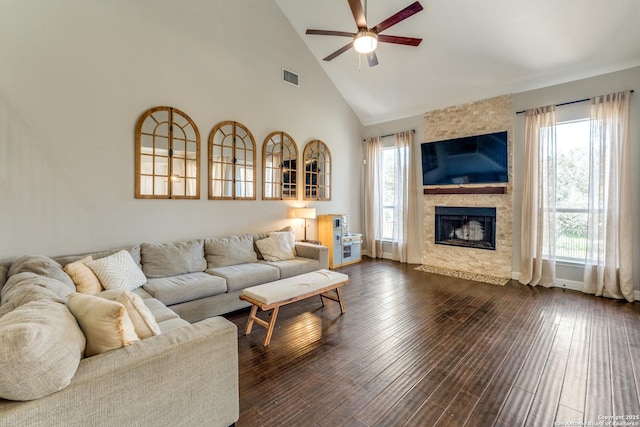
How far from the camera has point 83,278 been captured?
2.63 metres

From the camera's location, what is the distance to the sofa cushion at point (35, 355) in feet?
3.27

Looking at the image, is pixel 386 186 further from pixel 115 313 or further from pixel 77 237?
pixel 115 313

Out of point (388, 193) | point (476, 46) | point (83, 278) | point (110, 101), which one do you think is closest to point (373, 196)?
point (388, 193)

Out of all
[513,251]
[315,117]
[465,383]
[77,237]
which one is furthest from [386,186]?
[77,237]

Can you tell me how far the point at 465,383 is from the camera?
215 centimetres

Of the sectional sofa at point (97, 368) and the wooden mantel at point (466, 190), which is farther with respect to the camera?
the wooden mantel at point (466, 190)

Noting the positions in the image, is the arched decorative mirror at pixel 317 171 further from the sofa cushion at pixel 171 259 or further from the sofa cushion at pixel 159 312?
the sofa cushion at pixel 159 312

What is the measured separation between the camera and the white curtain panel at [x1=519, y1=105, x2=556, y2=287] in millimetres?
4484

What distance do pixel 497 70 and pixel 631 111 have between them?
1800mm

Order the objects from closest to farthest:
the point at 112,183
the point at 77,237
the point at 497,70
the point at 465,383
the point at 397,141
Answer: the point at 465,383 → the point at 77,237 → the point at 112,183 → the point at 497,70 → the point at 397,141

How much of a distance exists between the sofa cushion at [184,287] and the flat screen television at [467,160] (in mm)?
4434

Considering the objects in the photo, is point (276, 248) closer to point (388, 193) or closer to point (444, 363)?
point (444, 363)

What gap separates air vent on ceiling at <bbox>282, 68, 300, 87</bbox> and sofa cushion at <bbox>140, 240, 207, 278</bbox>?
10.9 feet

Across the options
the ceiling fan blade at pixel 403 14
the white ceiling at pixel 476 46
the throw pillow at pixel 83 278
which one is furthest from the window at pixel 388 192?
the throw pillow at pixel 83 278
